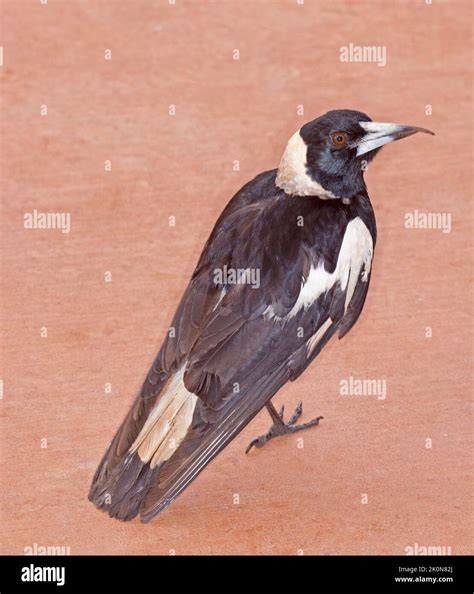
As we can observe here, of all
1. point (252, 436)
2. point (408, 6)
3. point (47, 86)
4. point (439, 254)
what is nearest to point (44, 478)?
point (252, 436)

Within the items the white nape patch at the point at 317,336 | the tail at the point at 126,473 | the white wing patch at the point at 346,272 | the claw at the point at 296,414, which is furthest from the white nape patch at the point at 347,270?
the claw at the point at 296,414

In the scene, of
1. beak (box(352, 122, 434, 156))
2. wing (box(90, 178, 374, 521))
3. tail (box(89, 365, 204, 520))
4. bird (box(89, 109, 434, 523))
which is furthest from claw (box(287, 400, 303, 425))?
beak (box(352, 122, 434, 156))

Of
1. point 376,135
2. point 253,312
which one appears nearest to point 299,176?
point 376,135

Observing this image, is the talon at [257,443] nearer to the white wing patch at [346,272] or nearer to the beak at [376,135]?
the white wing patch at [346,272]

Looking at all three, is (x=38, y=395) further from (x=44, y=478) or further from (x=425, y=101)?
(x=425, y=101)

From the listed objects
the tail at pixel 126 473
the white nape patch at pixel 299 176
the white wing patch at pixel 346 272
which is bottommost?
the tail at pixel 126 473
